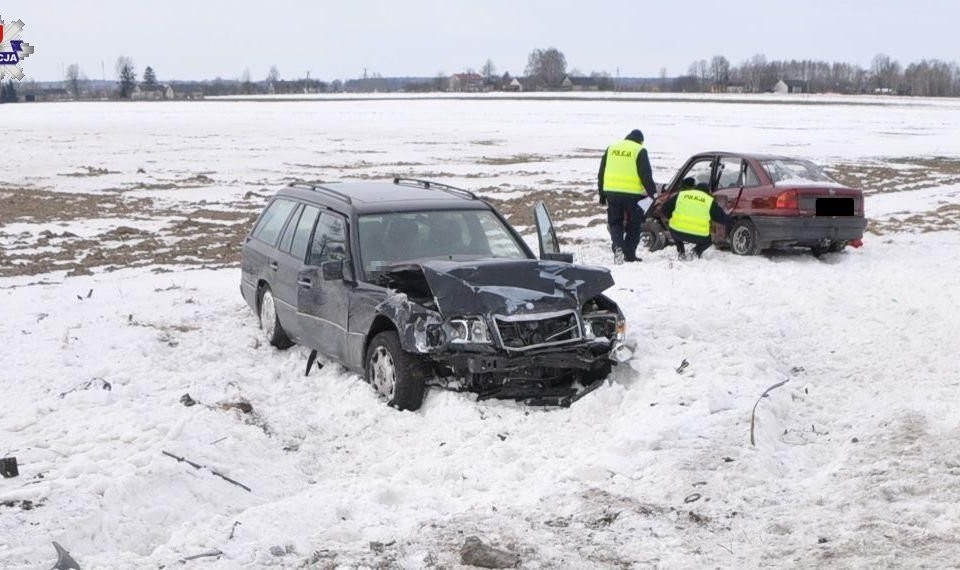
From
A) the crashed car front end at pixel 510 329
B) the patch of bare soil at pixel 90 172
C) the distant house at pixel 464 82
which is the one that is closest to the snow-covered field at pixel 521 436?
the crashed car front end at pixel 510 329

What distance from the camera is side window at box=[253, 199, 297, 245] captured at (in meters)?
9.77

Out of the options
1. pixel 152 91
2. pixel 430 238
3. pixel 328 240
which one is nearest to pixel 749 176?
pixel 430 238

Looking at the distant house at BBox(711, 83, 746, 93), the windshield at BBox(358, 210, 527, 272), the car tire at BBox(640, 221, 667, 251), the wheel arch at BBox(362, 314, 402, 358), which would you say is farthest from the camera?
the distant house at BBox(711, 83, 746, 93)

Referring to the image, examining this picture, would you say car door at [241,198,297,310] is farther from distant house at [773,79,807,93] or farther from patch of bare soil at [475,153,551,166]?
distant house at [773,79,807,93]

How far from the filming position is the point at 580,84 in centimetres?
18162

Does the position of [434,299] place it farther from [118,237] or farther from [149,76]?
[149,76]

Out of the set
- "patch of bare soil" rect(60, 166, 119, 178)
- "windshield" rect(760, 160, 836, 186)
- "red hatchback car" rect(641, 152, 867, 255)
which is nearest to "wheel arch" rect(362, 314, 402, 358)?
"red hatchback car" rect(641, 152, 867, 255)

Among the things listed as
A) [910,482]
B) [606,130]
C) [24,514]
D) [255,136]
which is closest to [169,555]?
[24,514]

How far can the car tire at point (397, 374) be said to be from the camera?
24.4 ft

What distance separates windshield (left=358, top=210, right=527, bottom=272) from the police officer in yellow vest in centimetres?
518

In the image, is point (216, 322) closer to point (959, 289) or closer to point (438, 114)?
point (959, 289)

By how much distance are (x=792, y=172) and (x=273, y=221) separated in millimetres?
7636

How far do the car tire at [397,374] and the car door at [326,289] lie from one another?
0.59m

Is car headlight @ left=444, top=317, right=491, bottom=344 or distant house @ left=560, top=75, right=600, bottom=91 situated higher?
distant house @ left=560, top=75, right=600, bottom=91
